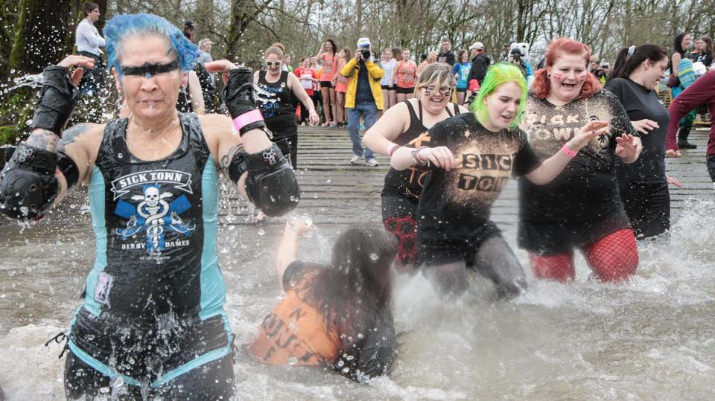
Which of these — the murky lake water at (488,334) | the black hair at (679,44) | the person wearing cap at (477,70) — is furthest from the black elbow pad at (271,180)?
the black hair at (679,44)

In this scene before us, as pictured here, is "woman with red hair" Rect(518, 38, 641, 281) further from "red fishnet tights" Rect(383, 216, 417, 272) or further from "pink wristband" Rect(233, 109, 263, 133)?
"pink wristband" Rect(233, 109, 263, 133)

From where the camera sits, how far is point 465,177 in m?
4.09

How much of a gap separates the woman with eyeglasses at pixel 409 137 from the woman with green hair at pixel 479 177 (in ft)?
1.27

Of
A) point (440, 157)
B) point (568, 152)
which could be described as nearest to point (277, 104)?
point (568, 152)

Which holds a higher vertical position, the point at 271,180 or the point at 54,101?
the point at 54,101

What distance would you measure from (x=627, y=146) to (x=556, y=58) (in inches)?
29.2

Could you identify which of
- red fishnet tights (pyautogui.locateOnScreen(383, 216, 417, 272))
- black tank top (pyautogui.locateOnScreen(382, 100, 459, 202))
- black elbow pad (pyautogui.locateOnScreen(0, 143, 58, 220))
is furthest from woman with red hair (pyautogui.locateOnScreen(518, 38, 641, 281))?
black elbow pad (pyautogui.locateOnScreen(0, 143, 58, 220))

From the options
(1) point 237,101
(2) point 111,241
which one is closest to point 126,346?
(2) point 111,241

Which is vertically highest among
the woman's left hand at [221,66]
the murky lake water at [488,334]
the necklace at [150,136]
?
the woman's left hand at [221,66]

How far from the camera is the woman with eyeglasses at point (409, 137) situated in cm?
469

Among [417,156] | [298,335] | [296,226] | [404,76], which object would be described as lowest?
[298,335]

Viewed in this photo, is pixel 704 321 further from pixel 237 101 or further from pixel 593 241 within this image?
pixel 237 101

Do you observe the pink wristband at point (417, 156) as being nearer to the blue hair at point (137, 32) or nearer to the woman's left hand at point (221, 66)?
the woman's left hand at point (221, 66)

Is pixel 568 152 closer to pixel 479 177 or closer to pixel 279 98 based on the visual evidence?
pixel 479 177
